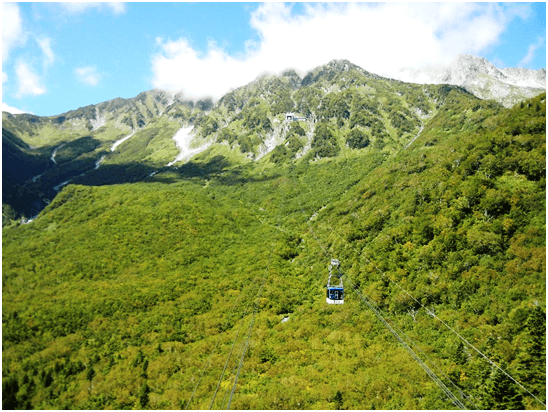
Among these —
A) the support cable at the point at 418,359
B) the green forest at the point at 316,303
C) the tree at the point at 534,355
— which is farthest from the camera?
the green forest at the point at 316,303

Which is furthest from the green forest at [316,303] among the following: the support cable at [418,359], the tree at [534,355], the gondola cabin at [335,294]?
the gondola cabin at [335,294]

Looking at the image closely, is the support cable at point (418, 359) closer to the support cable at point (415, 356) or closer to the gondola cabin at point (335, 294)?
the support cable at point (415, 356)

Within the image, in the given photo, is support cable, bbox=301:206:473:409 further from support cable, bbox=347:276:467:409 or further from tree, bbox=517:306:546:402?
tree, bbox=517:306:546:402

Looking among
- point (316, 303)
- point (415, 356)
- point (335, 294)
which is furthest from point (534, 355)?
point (316, 303)

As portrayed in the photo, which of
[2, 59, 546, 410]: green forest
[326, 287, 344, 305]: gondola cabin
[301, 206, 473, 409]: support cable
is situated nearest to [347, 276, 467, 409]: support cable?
[301, 206, 473, 409]: support cable

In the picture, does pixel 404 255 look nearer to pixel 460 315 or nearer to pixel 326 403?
pixel 460 315

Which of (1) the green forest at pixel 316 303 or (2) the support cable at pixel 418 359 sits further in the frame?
(1) the green forest at pixel 316 303

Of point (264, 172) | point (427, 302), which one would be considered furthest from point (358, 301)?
point (264, 172)

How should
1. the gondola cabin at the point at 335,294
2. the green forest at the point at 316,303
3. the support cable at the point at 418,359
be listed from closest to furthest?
the support cable at the point at 418,359
the green forest at the point at 316,303
the gondola cabin at the point at 335,294
